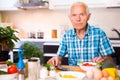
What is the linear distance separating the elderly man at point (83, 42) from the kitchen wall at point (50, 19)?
59.0 inches

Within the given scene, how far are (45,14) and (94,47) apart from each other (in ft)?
6.23

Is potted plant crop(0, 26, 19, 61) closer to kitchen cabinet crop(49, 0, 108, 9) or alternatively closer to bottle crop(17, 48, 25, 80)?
bottle crop(17, 48, 25, 80)

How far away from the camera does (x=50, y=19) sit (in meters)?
3.94

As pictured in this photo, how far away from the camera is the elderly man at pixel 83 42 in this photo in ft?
7.17

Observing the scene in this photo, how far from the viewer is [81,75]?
1.38m

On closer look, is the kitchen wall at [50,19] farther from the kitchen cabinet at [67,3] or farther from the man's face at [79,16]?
the man's face at [79,16]

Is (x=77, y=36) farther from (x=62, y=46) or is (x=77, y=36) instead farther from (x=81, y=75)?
(x=81, y=75)

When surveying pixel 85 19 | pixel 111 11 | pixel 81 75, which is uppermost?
pixel 111 11

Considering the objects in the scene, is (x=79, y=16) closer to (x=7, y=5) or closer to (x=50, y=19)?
(x=50, y=19)

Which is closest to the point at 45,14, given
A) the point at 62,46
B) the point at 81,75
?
the point at 62,46

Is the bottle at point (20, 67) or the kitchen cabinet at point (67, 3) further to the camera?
the kitchen cabinet at point (67, 3)

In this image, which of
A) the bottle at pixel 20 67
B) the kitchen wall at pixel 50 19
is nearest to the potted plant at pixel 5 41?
the bottle at pixel 20 67

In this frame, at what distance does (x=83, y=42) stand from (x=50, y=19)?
1.81 m

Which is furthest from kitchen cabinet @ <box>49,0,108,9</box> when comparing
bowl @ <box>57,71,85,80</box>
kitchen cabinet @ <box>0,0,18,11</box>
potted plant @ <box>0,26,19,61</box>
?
bowl @ <box>57,71,85,80</box>
